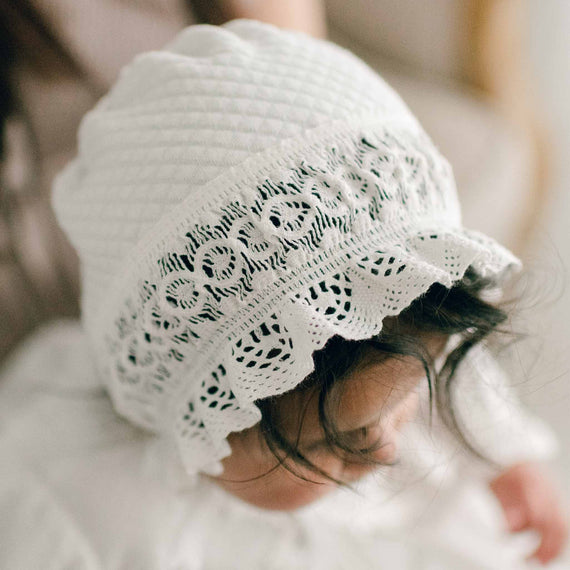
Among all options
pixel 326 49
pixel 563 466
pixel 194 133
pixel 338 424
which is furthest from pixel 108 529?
pixel 563 466

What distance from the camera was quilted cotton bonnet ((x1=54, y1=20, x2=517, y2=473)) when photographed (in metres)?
0.39

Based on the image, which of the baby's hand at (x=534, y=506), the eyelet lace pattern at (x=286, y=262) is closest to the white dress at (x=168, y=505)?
the baby's hand at (x=534, y=506)

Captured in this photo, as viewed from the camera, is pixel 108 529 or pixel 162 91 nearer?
pixel 162 91

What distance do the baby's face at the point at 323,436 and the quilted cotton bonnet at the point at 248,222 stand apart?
0.04m

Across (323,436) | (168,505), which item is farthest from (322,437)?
(168,505)

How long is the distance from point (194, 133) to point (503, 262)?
0.27 meters

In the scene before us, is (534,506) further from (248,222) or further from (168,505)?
(248,222)

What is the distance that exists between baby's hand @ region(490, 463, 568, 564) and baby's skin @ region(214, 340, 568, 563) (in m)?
0.32

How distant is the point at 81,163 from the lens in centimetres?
53

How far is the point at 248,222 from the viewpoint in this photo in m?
0.40

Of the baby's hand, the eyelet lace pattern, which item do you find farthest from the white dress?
the eyelet lace pattern

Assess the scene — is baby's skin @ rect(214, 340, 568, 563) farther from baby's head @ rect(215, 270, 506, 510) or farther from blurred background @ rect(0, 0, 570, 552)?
blurred background @ rect(0, 0, 570, 552)

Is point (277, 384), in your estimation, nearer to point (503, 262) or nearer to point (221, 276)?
point (221, 276)

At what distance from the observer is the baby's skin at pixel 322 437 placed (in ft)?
1.41
